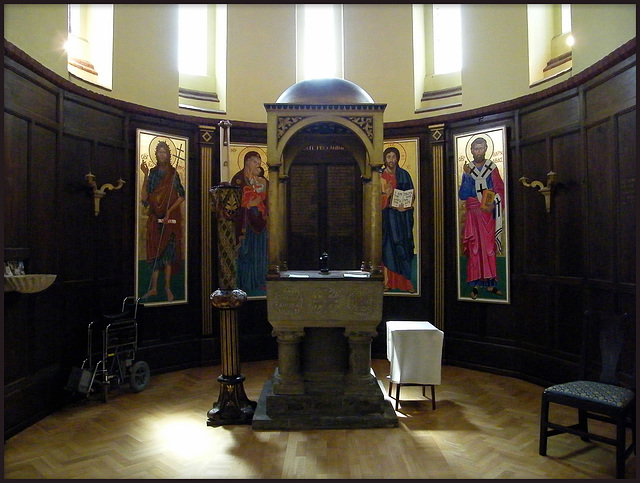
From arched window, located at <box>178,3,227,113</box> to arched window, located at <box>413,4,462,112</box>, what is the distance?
3193 millimetres

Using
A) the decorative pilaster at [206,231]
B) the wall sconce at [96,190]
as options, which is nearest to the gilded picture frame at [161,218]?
the decorative pilaster at [206,231]

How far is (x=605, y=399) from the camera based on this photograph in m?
3.52

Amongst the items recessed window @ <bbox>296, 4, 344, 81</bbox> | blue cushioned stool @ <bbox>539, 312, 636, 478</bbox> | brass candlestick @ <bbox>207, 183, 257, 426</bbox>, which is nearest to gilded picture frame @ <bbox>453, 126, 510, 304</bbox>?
blue cushioned stool @ <bbox>539, 312, 636, 478</bbox>

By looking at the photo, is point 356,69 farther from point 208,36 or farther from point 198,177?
point 198,177

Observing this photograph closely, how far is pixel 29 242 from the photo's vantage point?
15.1 ft

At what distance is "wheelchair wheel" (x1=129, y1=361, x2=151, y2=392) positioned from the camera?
5.57 meters

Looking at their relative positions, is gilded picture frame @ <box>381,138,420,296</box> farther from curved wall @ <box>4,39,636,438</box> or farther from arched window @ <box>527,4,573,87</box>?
arched window @ <box>527,4,573,87</box>

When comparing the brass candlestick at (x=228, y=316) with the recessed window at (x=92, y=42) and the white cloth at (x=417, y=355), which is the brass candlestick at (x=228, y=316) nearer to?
the white cloth at (x=417, y=355)

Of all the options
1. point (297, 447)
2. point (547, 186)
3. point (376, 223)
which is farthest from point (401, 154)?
point (297, 447)

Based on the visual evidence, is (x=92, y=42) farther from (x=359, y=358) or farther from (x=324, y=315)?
(x=359, y=358)

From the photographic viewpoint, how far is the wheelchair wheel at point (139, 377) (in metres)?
5.57

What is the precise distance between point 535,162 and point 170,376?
18.5 ft

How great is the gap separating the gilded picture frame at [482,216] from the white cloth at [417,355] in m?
1.97

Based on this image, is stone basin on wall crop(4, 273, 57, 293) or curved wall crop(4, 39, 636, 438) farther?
curved wall crop(4, 39, 636, 438)
